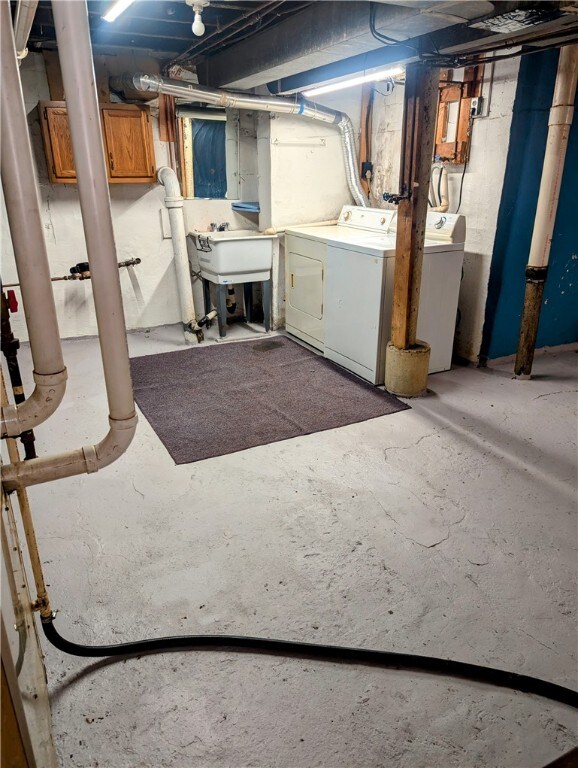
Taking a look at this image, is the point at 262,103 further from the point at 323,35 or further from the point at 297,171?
the point at 323,35

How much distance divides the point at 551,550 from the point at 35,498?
8.12 feet

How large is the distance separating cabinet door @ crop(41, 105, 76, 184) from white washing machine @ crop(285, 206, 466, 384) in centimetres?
203

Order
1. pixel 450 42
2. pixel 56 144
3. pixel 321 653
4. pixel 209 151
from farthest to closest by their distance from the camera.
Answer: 1. pixel 209 151
2. pixel 56 144
3. pixel 450 42
4. pixel 321 653

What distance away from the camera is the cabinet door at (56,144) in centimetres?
422

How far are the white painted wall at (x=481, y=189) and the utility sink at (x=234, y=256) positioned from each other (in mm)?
1653

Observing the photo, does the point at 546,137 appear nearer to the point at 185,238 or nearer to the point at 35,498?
the point at 185,238

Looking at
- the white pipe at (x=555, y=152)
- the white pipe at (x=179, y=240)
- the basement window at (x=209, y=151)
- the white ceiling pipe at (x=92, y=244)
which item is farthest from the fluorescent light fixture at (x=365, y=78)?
the white ceiling pipe at (x=92, y=244)

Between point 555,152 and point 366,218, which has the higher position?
point 555,152

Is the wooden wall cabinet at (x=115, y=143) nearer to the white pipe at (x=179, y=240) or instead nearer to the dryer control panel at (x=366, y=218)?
the white pipe at (x=179, y=240)

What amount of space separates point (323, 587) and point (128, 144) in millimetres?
4064

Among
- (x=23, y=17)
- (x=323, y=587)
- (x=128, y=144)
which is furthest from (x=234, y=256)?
(x=323, y=587)

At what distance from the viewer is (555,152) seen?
3.57m

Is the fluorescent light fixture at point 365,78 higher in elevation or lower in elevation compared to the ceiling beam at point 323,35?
lower

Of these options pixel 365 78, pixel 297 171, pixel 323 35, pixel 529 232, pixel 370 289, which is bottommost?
pixel 370 289
